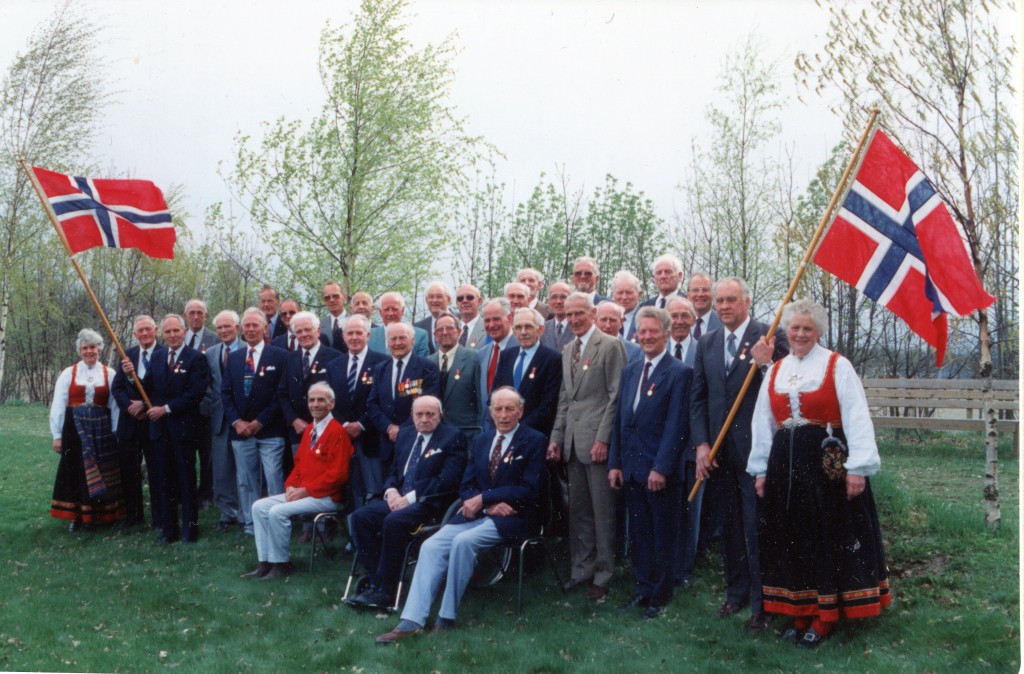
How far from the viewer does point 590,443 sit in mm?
5547

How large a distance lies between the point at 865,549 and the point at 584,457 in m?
1.74

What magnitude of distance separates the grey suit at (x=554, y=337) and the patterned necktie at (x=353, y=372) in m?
1.42

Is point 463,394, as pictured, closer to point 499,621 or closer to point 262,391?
point 499,621

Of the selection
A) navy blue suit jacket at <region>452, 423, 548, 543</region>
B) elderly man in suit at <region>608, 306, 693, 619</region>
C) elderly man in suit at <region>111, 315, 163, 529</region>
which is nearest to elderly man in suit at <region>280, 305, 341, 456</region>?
elderly man in suit at <region>111, 315, 163, 529</region>

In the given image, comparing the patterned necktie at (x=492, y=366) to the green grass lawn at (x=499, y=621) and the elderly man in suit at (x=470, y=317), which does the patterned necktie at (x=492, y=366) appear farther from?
the green grass lawn at (x=499, y=621)

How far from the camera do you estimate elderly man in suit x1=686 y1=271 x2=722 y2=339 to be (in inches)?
231

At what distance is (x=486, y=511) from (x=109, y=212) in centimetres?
420

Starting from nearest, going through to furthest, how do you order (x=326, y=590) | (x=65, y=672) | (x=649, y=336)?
1. (x=65, y=672)
2. (x=649, y=336)
3. (x=326, y=590)

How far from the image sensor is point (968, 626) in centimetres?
462

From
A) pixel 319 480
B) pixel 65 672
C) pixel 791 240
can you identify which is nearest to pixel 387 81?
pixel 791 240

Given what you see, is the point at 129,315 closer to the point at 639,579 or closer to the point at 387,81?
the point at 387,81

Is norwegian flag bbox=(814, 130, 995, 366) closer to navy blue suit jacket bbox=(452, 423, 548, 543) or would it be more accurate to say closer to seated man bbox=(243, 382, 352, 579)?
navy blue suit jacket bbox=(452, 423, 548, 543)

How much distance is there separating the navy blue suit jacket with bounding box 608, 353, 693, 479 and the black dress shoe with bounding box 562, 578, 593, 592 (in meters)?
0.83

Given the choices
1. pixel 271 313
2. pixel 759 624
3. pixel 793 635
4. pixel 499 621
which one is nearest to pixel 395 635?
pixel 499 621
